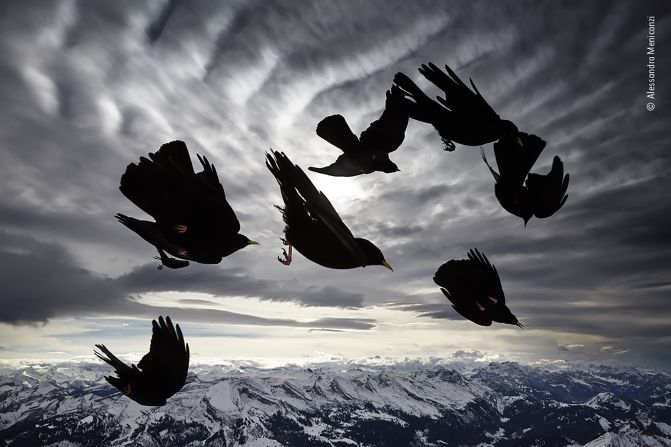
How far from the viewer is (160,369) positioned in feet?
10.3

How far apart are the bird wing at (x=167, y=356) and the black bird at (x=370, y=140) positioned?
5.75 feet

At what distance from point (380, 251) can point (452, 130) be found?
39.3 inches

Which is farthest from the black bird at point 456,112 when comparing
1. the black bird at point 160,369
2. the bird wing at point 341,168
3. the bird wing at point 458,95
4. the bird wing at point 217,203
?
the black bird at point 160,369

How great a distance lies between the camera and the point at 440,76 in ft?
7.81

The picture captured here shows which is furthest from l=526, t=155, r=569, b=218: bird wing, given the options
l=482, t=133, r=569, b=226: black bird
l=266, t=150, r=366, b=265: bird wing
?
l=266, t=150, r=366, b=265: bird wing

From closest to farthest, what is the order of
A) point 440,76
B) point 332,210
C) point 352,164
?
point 332,210 → point 440,76 → point 352,164

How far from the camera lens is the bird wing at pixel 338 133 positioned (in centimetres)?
302

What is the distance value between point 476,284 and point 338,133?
149 cm

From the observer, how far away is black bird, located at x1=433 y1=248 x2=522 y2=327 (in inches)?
116

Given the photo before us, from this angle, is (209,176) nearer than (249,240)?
Yes

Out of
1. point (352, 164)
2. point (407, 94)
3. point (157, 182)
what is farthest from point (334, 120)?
point (157, 182)

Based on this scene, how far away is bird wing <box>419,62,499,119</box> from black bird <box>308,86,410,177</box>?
386 mm

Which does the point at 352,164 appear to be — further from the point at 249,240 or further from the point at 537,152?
the point at 537,152

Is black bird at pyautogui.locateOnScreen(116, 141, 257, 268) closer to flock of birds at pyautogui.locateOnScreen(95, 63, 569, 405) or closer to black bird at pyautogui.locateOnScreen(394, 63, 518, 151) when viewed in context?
flock of birds at pyautogui.locateOnScreen(95, 63, 569, 405)
